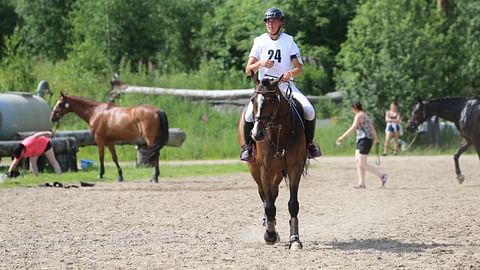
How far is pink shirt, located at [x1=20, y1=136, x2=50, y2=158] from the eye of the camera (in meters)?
23.7

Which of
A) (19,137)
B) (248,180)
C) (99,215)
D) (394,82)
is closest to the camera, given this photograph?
(99,215)

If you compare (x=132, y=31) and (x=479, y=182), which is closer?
(x=479, y=182)

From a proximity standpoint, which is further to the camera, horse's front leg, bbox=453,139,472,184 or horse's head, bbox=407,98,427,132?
horse's head, bbox=407,98,427,132

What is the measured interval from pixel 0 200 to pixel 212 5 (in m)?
35.6

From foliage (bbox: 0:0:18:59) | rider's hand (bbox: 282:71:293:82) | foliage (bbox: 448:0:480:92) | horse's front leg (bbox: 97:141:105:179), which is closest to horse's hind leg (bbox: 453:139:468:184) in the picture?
horse's front leg (bbox: 97:141:105:179)

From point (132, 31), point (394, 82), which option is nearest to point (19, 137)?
point (394, 82)

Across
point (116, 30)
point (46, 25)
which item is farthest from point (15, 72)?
point (46, 25)

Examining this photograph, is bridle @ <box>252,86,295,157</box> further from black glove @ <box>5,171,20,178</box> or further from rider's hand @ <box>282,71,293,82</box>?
black glove @ <box>5,171,20,178</box>

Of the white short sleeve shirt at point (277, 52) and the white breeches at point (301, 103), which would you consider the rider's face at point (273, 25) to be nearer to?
the white short sleeve shirt at point (277, 52)

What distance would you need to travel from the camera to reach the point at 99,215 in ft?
50.5

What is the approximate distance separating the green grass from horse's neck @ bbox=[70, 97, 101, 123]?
153 cm

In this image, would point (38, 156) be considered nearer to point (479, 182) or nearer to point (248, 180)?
point (248, 180)

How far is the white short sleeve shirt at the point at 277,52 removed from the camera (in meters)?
12.0

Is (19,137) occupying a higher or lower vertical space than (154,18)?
lower
